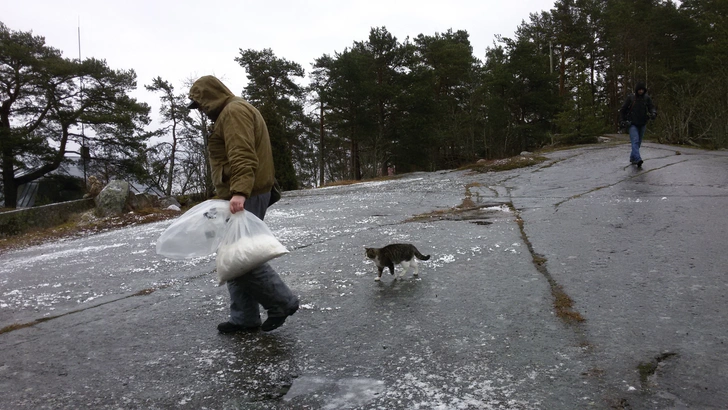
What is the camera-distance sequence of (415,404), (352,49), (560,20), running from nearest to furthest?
1. (415,404)
2. (352,49)
3. (560,20)

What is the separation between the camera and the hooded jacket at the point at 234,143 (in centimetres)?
333

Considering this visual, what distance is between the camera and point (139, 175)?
29891 mm

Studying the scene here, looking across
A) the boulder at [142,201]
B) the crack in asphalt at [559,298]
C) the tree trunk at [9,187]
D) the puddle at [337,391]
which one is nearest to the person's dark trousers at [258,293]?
the puddle at [337,391]

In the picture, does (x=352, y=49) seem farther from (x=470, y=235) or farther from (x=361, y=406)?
(x=361, y=406)

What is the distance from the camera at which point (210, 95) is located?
355 cm

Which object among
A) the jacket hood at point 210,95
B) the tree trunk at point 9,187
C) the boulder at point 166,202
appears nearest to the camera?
the jacket hood at point 210,95

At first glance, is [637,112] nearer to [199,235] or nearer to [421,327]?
[421,327]

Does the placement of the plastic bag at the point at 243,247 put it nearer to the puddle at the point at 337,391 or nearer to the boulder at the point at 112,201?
the puddle at the point at 337,391

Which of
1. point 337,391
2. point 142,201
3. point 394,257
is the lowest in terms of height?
point 337,391

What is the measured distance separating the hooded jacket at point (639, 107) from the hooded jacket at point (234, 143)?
35.2ft

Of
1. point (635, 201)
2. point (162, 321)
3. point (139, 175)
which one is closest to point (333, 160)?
point (139, 175)

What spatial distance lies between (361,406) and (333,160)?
1685 inches

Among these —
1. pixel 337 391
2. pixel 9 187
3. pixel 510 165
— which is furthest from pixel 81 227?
pixel 9 187

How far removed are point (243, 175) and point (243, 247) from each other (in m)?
0.50
